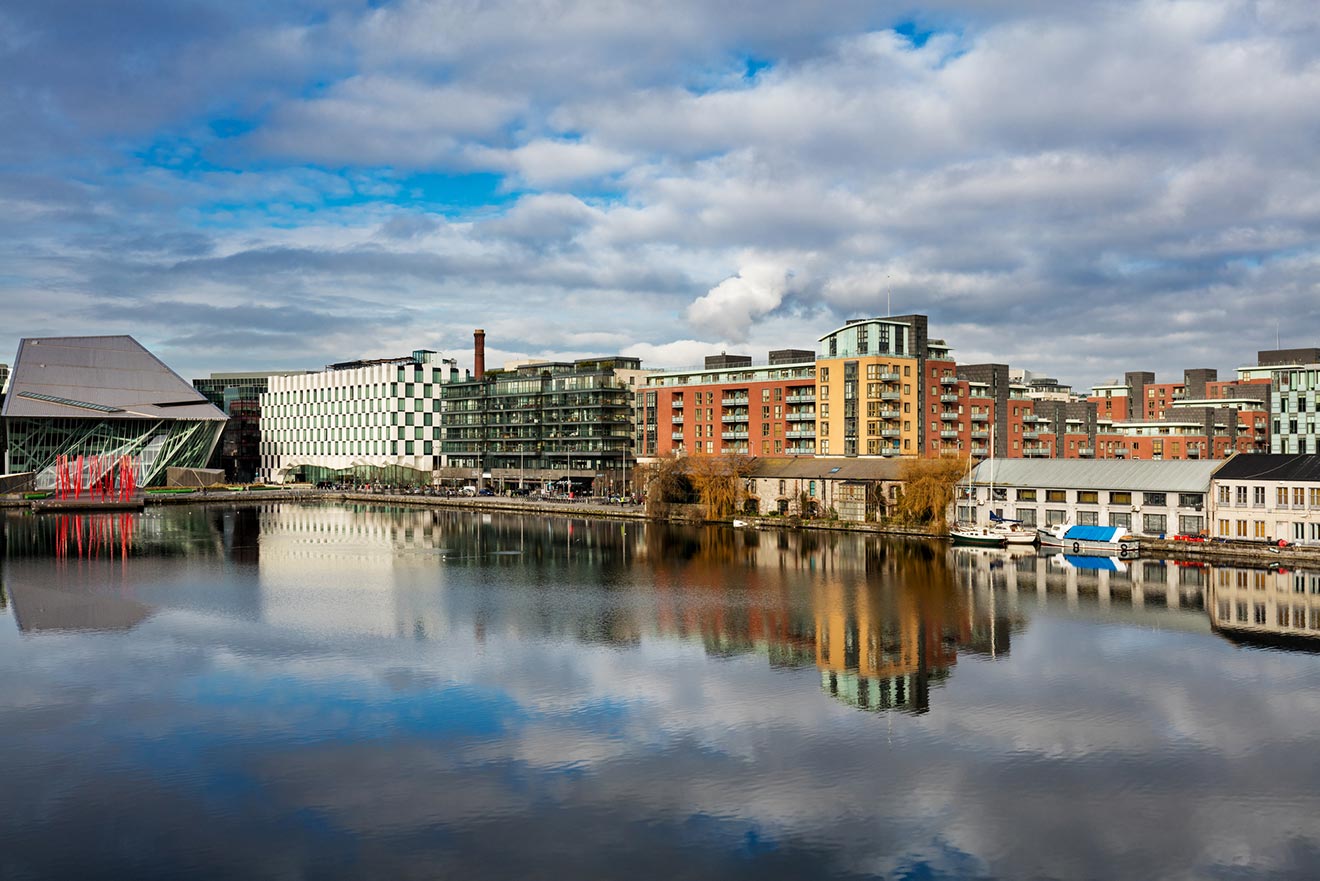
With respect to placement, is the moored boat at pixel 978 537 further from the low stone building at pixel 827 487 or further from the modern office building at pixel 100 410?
the modern office building at pixel 100 410

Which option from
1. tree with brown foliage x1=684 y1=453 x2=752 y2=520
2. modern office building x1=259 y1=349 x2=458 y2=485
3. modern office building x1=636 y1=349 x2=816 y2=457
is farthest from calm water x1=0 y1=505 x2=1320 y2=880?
modern office building x1=259 y1=349 x2=458 y2=485

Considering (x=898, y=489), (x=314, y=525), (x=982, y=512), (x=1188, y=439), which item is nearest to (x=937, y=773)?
(x=982, y=512)

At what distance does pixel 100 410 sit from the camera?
128 meters

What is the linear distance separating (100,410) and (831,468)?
88.4 m

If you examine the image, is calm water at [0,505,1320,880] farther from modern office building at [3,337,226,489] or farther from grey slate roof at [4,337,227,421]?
modern office building at [3,337,226,489]

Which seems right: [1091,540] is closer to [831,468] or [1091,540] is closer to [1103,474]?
[1103,474]

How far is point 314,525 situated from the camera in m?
94.9

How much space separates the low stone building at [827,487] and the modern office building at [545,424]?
27.3 metres

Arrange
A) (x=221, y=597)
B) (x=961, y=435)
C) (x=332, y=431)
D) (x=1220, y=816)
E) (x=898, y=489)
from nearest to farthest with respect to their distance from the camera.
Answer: (x=1220, y=816) → (x=221, y=597) → (x=898, y=489) → (x=961, y=435) → (x=332, y=431)

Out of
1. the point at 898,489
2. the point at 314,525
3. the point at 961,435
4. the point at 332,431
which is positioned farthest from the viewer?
the point at 332,431

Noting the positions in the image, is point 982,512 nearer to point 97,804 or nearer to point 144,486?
point 97,804

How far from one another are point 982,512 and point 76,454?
105179 mm

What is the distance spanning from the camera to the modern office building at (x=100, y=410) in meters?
125

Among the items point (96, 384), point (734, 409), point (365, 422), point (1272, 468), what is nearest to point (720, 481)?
point (734, 409)
